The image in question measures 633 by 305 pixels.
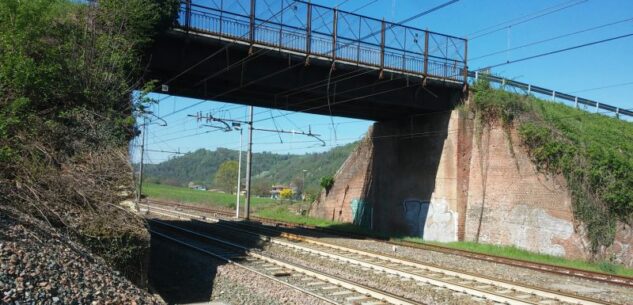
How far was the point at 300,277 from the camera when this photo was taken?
13.2m

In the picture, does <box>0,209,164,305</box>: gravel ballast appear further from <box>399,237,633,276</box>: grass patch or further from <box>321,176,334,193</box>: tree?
<box>321,176,334,193</box>: tree

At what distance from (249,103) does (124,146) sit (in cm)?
1311

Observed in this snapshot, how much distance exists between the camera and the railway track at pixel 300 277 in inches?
420

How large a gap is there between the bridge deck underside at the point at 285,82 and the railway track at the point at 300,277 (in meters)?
7.19

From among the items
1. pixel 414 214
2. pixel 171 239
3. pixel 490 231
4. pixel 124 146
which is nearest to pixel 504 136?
pixel 490 231

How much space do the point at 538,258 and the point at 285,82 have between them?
12698 millimetres

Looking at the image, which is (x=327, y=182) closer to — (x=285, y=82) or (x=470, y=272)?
(x=285, y=82)

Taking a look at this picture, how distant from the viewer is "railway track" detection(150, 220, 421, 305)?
35.0ft

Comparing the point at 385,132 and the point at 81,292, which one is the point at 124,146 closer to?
the point at 81,292

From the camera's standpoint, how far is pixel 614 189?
69.6 feet

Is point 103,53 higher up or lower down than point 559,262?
higher up

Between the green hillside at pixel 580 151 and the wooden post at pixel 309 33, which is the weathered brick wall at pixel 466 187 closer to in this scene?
the green hillside at pixel 580 151

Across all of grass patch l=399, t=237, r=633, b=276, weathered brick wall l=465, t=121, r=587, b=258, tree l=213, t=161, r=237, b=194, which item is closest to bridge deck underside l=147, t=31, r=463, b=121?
weathered brick wall l=465, t=121, r=587, b=258

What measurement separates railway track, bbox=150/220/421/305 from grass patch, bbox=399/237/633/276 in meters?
10.2
